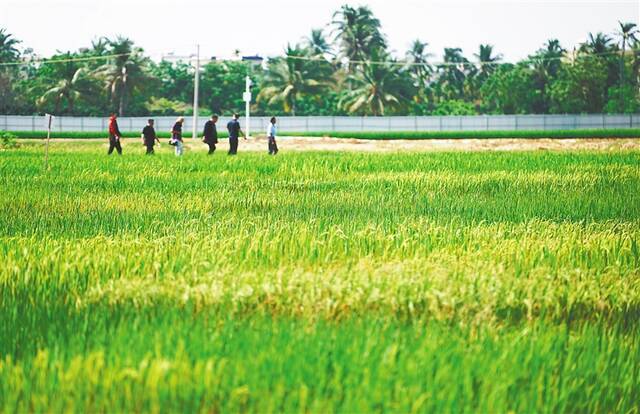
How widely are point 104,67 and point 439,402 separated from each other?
70188mm

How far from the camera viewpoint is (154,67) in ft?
258

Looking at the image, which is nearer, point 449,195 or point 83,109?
point 449,195

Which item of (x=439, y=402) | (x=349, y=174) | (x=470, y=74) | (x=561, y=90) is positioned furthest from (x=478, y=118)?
(x=439, y=402)

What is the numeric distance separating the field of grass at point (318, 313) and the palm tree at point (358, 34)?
229 ft

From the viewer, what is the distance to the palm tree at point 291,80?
70.1 metres

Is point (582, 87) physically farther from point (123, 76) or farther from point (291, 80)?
point (123, 76)

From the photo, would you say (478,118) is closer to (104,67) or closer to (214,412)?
(104,67)

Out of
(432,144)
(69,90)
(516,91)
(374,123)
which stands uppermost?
(516,91)

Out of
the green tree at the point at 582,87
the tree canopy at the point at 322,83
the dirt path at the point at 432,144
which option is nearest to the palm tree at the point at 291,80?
the tree canopy at the point at 322,83

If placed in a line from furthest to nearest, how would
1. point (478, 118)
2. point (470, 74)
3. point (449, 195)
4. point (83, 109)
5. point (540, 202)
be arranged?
point (470, 74) → point (83, 109) → point (478, 118) → point (449, 195) → point (540, 202)

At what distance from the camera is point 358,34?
79188 mm

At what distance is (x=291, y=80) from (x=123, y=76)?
12.5 metres

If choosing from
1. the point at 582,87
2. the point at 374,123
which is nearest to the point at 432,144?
the point at 374,123

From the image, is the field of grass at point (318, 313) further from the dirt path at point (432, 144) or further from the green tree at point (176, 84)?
the green tree at point (176, 84)
